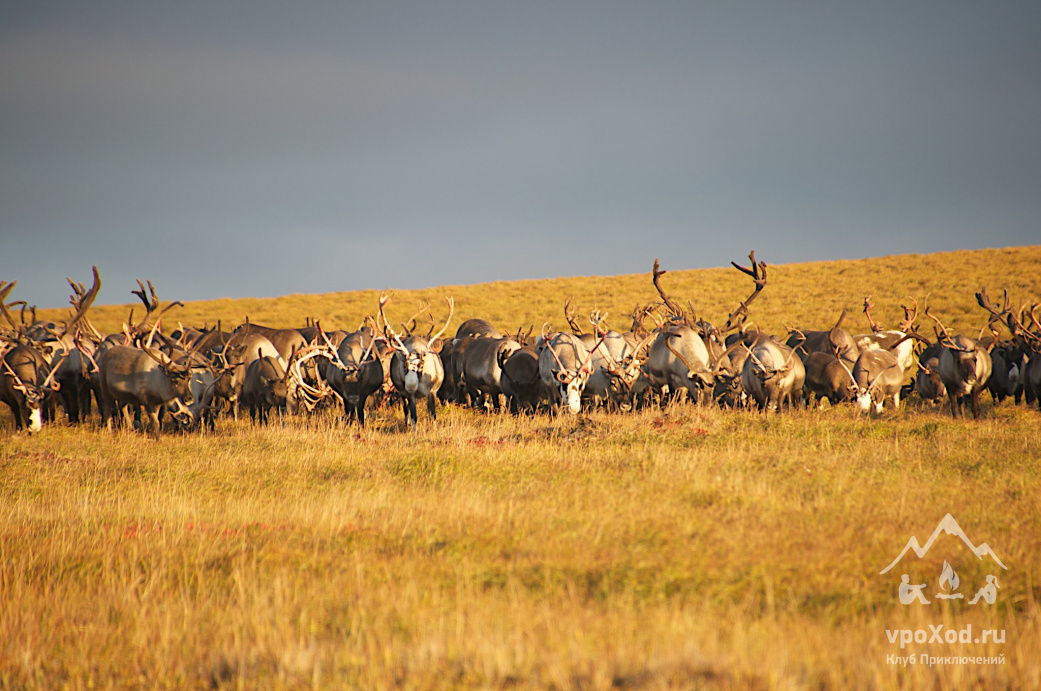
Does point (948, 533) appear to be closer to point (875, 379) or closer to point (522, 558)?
point (522, 558)

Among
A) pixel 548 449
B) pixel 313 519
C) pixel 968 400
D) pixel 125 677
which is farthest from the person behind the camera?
pixel 968 400

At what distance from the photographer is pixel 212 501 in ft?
29.8

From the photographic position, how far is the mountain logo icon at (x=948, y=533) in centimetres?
655

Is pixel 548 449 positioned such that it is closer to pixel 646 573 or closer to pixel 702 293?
pixel 646 573

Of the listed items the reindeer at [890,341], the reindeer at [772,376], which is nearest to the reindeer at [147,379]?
the reindeer at [772,376]

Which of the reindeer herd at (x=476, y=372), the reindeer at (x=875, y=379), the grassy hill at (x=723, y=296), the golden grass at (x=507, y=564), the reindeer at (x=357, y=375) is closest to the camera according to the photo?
the golden grass at (x=507, y=564)

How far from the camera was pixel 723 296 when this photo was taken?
46.0 metres

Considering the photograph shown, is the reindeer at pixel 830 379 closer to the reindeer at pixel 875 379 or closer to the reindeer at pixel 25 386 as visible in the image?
the reindeer at pixel 875 379

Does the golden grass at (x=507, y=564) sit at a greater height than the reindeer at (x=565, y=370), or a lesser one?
lesser

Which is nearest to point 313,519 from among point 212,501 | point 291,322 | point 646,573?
point 212,501

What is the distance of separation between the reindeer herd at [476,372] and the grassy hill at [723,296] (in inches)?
700

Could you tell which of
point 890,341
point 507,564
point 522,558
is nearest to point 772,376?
point 890,341

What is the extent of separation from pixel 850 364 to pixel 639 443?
32.2ft
